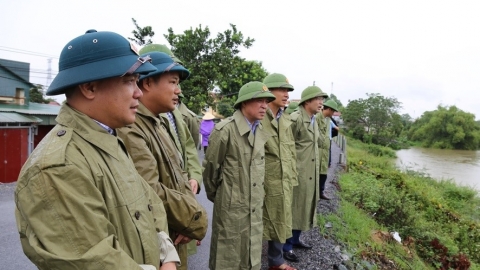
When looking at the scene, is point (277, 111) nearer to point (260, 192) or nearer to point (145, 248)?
point (260, 192)

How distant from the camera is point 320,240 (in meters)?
4.63

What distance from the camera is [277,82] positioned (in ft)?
12.4

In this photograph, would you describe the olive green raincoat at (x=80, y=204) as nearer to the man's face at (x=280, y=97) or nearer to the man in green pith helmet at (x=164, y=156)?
the man in green pith helmet at (x=164, y=156)

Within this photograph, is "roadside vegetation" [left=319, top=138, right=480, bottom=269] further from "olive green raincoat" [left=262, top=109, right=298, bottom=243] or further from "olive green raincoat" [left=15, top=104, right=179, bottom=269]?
"olive green raincoat" [left=15, top=104, right=179, bottom=269]

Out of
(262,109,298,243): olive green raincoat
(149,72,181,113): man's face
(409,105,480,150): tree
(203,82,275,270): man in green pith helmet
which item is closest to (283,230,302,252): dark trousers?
(262,109,298,243): olive green raincoat

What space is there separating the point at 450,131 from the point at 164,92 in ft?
146

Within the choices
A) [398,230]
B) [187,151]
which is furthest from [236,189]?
[398,230]

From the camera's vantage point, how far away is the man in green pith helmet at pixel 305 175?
3.95m

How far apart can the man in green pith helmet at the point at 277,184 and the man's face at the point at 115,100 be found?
2213 mm

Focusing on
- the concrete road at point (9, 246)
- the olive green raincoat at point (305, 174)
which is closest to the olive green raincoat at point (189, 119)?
the olive green raincoat at point (305, 174)

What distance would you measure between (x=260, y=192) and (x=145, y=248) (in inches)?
68.9

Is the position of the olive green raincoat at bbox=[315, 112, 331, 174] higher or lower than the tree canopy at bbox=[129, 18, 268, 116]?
lower

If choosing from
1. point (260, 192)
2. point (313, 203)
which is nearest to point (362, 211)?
point (313, 203)

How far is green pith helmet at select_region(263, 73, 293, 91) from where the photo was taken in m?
Answer: 3.73
